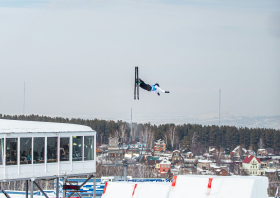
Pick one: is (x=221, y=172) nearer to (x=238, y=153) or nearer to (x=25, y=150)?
(x=238, y=153)

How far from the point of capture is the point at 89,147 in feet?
98.0

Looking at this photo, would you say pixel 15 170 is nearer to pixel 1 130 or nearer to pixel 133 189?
pixel 1 130

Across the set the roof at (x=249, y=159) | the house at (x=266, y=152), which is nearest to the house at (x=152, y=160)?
the roof at (x=249, y=159)

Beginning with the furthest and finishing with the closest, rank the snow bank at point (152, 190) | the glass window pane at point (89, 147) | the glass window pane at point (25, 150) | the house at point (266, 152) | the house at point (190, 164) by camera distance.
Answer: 1. the house at point (266, 152)
2. the house at point (190, 164)
3. the glass window pane at point (89, 147)
4. the glass window pane at point (25, 150)
5. the snow bank at point (152, 190)

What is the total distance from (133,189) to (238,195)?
4.43 metres

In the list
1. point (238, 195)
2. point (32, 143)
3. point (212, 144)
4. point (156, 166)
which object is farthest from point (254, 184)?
point (212, 144)

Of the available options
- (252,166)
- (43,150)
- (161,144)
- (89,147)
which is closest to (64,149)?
(43,150)

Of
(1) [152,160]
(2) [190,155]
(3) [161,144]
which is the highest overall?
(3) [161,144]

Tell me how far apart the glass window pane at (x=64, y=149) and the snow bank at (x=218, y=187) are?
39.1 feet

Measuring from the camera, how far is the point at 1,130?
25531mm

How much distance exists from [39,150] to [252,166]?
114937 mm

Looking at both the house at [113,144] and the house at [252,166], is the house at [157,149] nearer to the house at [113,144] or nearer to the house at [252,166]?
the house at [113,144]

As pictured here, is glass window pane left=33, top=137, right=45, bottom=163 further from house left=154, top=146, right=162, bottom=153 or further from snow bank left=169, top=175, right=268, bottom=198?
house left=154, top=146, right=162, bottom=153

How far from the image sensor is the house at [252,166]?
13125 centimetres
